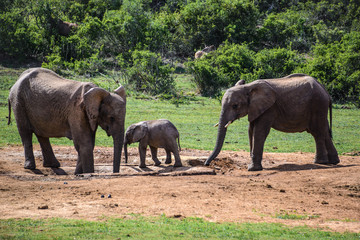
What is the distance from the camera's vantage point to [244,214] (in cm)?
889

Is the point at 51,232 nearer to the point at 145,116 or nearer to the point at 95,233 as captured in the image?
the point at 95,233

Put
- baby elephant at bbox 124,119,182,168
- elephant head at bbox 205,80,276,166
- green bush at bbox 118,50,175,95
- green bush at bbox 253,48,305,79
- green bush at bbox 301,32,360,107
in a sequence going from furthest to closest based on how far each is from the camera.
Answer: green bush at bbox 253,48,305,79 → green bush at bbox 301,32,360,107 → green bush at bbox 118,50,175,95 → elephant head at bbox 205,80,276,166 → baby elephant at bbox 124,119,182,168

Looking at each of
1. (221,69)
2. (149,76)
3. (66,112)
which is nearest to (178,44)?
(221,69)

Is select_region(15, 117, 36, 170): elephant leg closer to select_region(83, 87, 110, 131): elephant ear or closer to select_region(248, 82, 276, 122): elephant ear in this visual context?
select_region(83, 87, 110, 131): elephant ear

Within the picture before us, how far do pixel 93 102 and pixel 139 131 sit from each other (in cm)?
214

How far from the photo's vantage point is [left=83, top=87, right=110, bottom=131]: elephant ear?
11867mm

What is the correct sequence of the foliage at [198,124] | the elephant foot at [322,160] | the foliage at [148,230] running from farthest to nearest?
the foliage at [198,124] < the elephant foot at [322,160] < the foliage at [148,230]

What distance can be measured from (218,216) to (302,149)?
1012 cm

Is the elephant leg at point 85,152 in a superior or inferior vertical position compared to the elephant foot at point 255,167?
superior

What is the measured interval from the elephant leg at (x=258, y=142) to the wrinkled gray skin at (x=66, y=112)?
3.61 metres

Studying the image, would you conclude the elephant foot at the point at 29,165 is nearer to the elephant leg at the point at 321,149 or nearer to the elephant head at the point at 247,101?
the elephant head at the point at 247,101

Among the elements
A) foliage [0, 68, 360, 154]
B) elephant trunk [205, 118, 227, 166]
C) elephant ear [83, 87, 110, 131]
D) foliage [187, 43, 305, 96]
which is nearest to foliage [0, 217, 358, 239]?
elephant ear [83, 87, 110, 131]

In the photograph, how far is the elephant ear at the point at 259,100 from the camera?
1388 centimetres

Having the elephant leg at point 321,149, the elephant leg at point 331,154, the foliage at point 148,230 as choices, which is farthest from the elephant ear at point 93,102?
the elephant leg at point 331,154
